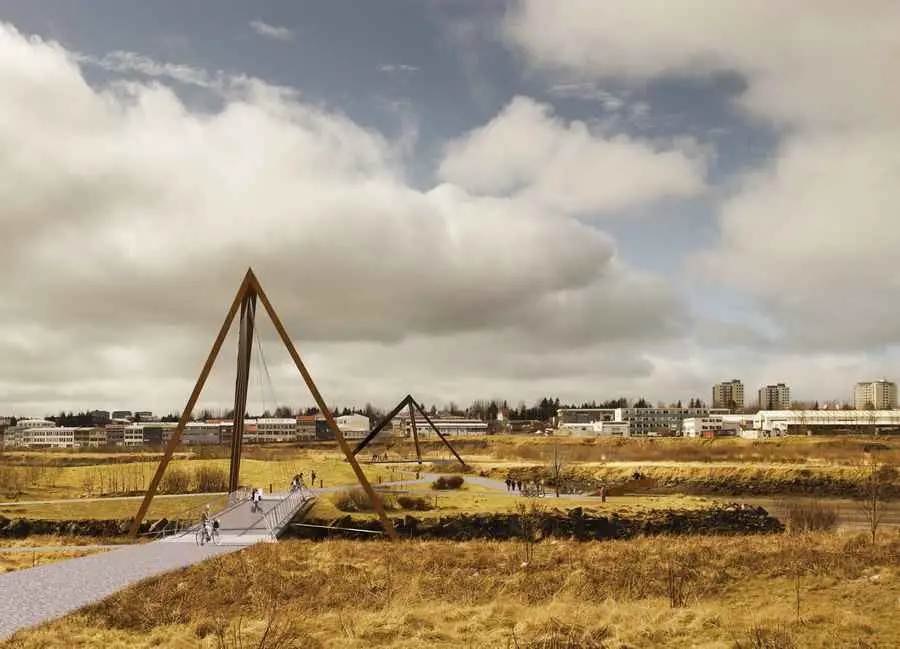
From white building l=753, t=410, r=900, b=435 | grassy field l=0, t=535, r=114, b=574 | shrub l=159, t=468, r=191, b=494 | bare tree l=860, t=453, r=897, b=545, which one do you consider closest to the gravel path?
grassy field l=0, t=535, r=114, b=574

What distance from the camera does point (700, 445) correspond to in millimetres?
122438

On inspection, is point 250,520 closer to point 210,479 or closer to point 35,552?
point 35,552

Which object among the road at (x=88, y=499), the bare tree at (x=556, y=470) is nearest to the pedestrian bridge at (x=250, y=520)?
the road at (x=88, y=499)

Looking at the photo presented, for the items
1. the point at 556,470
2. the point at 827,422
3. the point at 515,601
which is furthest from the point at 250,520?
the point at 827,422

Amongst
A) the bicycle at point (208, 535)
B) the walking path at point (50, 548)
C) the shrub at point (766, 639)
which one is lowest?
the walking path at point (50, 548)

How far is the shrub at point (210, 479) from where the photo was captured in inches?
2466

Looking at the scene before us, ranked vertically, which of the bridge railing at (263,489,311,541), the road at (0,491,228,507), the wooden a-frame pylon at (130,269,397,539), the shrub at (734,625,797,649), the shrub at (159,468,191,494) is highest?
the wooden a-frame pylon at (130,269,397,539)

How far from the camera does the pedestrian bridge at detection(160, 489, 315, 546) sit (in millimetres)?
32594

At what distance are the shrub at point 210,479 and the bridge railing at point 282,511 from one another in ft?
42.3

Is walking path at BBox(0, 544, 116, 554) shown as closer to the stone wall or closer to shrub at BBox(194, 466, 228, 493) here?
the stone wall

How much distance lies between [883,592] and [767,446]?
105096 mm

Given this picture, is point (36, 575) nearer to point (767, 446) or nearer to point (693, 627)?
point (693, 627)

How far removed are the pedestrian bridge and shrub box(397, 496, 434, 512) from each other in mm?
5956

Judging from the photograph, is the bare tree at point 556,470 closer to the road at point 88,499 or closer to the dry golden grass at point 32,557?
the road at point 88,499
